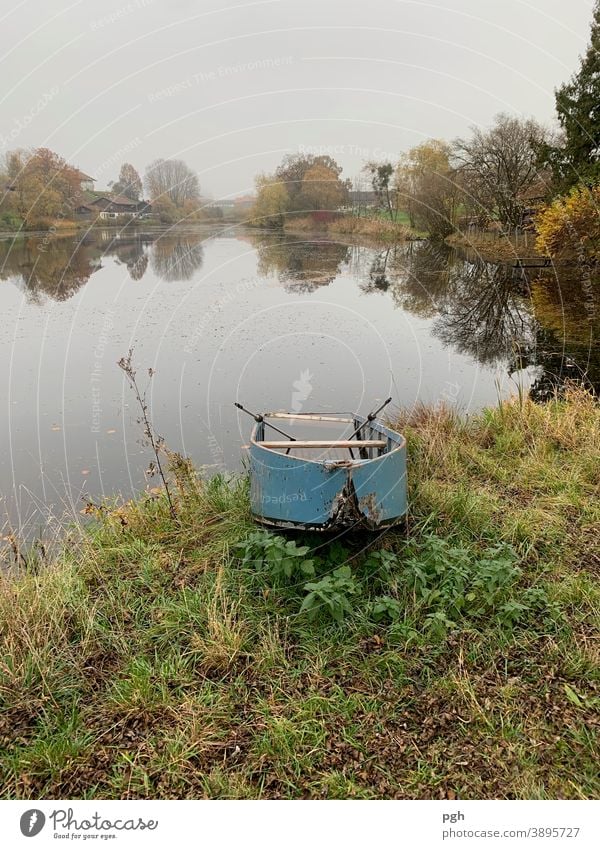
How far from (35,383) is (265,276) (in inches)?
454

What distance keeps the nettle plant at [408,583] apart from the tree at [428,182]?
17270mm

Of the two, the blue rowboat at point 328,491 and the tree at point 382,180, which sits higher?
the tree at point 382,180

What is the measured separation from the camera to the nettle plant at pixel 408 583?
4016mm

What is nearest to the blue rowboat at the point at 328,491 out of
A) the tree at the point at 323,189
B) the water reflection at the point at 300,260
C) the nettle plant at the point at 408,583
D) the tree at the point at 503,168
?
the nettle plant at the point at 408,583

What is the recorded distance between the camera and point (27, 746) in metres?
3.22

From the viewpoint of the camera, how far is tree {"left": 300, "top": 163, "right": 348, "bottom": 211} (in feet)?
39.4

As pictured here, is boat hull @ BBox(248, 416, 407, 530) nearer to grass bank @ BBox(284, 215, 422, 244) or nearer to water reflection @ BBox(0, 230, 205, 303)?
grass bank @ BBox(284, 215, 422, 244)

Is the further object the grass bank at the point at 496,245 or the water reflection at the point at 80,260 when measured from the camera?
the grass bank at the point at 496,245

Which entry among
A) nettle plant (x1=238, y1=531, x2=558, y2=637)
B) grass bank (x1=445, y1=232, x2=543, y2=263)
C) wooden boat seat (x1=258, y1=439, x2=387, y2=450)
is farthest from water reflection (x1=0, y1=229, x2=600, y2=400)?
nettle plant (x1=238, y1=531, x2=558, y2=637)

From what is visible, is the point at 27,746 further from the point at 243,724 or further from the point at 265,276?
the point at 265,276

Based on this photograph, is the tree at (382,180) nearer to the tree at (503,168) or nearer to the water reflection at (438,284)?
the water reflection at (438,284)

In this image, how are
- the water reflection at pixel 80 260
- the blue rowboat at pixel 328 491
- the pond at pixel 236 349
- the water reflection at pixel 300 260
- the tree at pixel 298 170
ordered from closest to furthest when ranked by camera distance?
the blue rowboat at pixel 328 491 < the pond at pixel 236 349 < the tree at pixel 298 170 < the water reflection at pixel 300 260 < the water reflection at pixel 80 260
